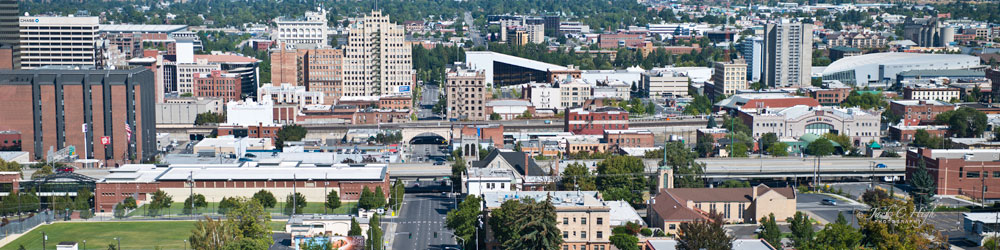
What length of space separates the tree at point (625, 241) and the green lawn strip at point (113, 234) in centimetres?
1581

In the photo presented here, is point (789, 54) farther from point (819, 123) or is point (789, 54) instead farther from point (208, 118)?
point (208, 118)

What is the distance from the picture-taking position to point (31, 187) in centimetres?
6188

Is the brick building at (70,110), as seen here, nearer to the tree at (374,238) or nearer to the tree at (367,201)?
the tree at (367,201)

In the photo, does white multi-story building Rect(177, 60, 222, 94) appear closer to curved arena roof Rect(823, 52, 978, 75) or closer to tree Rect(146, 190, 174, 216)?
tree Rect(146, 190, 174, 216)

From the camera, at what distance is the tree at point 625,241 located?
4694 centimetres

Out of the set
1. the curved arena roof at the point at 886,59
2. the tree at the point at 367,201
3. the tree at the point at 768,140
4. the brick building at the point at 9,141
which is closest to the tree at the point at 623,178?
the tree at the point at 367,201

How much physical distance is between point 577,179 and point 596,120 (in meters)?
24.1

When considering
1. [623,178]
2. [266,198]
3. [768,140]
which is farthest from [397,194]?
[768,140]

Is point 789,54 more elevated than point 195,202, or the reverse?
point 789,54

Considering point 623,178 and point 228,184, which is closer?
point 228,184

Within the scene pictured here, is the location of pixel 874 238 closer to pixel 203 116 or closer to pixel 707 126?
pixel 707 126

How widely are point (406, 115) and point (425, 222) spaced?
38313mm

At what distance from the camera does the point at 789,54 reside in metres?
116

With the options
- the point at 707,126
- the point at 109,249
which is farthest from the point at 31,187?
the point at 707,126
